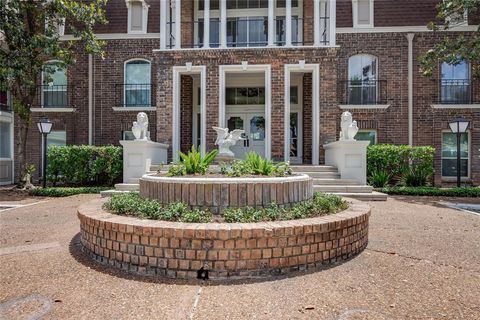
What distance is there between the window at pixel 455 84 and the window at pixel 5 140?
2037 centimetres

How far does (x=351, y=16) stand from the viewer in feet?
50.0

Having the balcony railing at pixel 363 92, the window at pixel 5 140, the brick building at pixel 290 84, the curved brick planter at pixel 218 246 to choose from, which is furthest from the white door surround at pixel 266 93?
the window at pixel 5 140

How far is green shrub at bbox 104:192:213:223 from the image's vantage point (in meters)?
3.66

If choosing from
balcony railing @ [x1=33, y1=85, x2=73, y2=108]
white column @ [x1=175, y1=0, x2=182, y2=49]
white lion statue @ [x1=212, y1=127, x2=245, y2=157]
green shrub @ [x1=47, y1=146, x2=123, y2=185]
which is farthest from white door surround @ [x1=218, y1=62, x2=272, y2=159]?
balcony railing @ [x1=33, y1=85, x2=73, y2=108]

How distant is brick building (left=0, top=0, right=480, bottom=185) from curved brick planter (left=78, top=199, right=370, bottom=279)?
1003cm

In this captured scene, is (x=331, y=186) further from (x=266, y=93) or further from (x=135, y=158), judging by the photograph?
(x=135, y=158)

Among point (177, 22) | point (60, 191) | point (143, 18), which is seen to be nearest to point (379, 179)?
point (177, 22)

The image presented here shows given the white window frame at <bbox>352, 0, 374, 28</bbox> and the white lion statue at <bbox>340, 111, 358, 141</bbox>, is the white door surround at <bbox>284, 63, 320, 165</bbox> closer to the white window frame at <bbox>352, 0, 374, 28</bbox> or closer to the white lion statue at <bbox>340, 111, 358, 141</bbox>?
the white lion statue at <bbox>340, 111, 358, 141</bbox>

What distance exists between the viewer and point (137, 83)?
15.9m

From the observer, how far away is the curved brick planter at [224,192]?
13.3 ft

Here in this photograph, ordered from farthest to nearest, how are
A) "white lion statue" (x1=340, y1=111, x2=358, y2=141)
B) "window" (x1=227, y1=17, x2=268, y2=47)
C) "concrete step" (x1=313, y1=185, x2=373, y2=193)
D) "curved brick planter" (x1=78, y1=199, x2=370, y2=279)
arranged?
"window" (x1=227, y1=17, x2=268, y2=47), "white lion statue" (x1=340, y1=111, x2=358, y2=141), "concrete step" (x1=313, y1=185, x2=373, y2=193), "curved brick planter" (x1=78, y1=199, x2=370, y2=279)

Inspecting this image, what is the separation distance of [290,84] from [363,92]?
11.2ft

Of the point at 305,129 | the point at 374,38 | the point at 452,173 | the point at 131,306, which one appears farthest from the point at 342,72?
the point at 131,306

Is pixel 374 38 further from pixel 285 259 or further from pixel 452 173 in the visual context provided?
pixel 285 259
